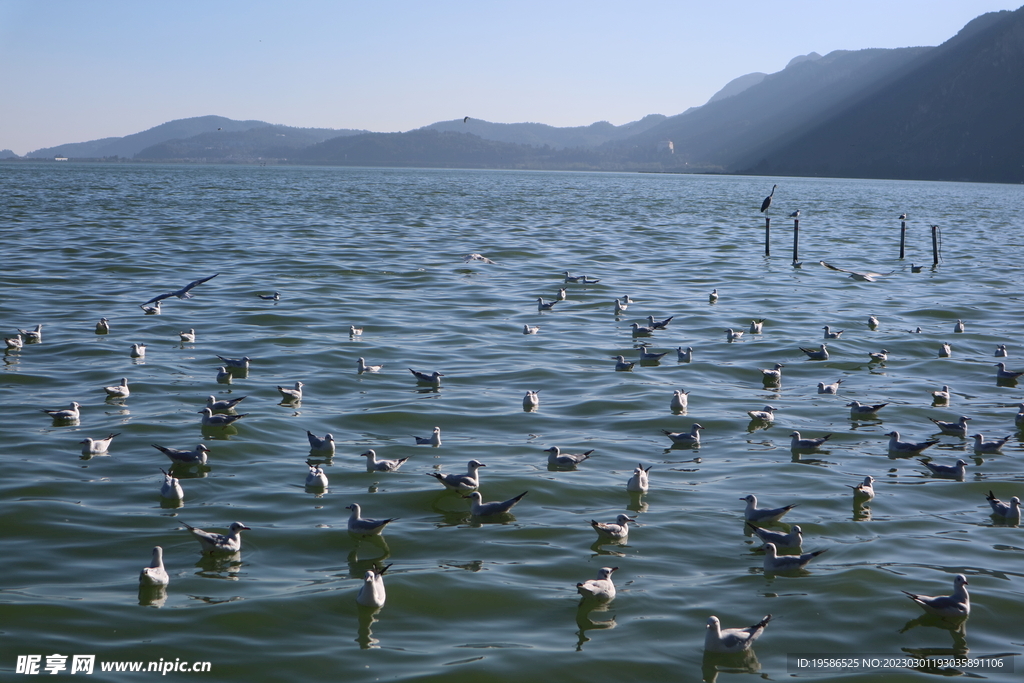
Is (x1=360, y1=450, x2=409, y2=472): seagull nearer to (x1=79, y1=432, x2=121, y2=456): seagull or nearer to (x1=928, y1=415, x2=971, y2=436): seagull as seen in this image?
(x1=79, y1=432, x2=121, y2=456): seagull

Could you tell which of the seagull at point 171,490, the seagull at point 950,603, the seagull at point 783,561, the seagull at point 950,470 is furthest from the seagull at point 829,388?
the seagull at point 171,490

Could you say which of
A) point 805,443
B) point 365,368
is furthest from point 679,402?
point 365,368

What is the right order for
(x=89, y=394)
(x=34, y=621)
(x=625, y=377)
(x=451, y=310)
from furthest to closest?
(x=451, y=310) < (x=625, y=377) < (x=89, y=394) < (x=34, y=621)

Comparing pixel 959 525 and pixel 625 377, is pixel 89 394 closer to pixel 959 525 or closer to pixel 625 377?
pixel 625 377

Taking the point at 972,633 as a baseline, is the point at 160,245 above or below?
above

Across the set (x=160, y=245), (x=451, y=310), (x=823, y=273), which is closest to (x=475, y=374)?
(x=451, y=310)

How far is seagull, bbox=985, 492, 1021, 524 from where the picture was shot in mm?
14430

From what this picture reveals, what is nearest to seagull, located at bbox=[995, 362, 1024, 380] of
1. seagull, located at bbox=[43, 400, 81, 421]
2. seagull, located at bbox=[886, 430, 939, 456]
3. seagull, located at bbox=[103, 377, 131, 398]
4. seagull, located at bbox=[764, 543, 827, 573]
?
seagull, located at bbox=[886, 430, 939, 456]

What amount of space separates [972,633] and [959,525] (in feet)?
12.1

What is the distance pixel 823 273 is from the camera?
4541 centimetres

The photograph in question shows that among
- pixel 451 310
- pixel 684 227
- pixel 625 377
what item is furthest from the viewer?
pixel 684 227

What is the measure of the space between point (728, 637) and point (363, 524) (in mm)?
5451

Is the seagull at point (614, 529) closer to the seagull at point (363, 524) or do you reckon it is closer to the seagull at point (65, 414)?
the seagull at point (363, 524)

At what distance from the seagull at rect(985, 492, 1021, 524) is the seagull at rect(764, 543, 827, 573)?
415cm
